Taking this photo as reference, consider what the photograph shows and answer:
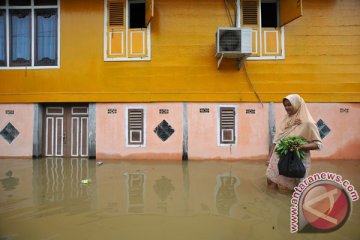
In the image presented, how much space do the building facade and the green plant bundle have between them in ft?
13.9

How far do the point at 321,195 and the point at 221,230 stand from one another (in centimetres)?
123

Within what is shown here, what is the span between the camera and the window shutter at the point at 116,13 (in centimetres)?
909

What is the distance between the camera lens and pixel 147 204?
459cm

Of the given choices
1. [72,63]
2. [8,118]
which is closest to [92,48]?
[72,63]

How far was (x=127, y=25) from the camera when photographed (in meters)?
9.05

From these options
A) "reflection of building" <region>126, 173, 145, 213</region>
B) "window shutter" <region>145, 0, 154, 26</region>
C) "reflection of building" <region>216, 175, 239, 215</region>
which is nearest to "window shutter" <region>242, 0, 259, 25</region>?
"window shutter" <region>145, 0, 154, 26</region>

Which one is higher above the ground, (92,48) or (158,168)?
(92,48)

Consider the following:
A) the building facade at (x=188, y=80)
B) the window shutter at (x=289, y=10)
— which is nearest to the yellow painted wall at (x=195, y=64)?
the building facade at (x=188, y=80)

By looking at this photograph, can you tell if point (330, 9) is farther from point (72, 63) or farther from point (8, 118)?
point (8, 118)

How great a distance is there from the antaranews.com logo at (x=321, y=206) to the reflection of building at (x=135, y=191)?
2.00 meters

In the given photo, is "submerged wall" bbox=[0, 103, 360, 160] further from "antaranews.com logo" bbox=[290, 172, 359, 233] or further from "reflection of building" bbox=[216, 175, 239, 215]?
"antaranews.com logo" bbox=[290, 172, 359, 233]

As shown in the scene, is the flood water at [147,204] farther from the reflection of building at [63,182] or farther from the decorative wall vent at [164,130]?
Result: the decorative wall vent at [164,130]

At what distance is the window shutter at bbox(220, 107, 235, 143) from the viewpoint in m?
9.00

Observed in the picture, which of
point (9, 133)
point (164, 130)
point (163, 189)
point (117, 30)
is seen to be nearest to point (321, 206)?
point (163, 189)
